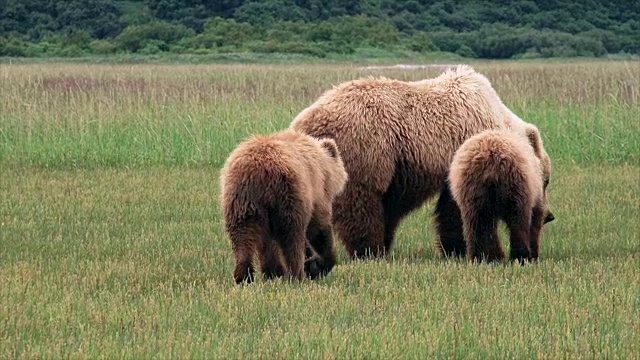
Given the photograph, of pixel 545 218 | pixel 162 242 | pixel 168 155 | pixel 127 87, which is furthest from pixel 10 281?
pixel 127 87

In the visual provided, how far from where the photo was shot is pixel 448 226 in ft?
34.7

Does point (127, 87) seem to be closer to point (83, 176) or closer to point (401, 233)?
point (83, 176)

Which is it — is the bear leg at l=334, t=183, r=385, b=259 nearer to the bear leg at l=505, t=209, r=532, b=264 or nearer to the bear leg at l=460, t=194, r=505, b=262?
the bear leg at l=460, t=194, r=505, b=262

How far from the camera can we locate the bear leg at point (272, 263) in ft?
27.7

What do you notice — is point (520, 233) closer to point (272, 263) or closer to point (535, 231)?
point (535, 231)

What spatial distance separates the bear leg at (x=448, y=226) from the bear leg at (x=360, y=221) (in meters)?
0.60

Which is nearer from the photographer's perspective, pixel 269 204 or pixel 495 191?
pixel 269 204

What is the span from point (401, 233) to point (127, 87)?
50.5 ft

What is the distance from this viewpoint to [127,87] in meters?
26.3

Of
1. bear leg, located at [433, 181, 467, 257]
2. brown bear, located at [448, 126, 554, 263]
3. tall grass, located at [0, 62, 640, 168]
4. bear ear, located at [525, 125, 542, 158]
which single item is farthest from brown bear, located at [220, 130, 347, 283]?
tall grass, located at [0, 62, 640, 168]

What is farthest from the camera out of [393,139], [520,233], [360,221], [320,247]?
[393,139]

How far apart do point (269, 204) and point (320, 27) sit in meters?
46.4

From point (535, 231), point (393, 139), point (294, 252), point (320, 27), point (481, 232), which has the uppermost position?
point (393, 139)

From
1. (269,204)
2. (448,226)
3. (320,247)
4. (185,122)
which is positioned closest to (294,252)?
(269,204)
